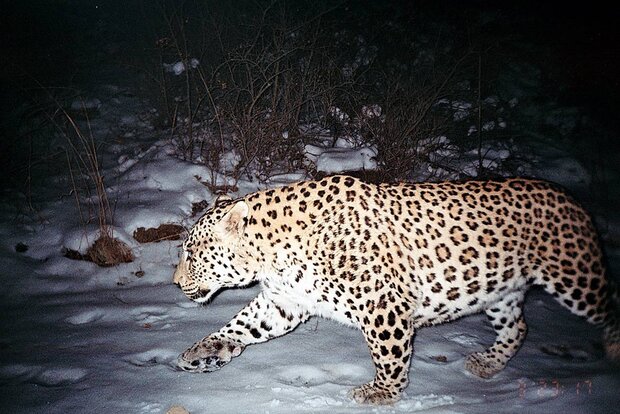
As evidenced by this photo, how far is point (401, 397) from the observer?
310cm

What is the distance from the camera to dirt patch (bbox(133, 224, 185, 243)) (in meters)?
5.45

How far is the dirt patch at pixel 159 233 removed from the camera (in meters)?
5.45

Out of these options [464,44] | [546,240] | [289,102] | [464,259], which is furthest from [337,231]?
[464,44]

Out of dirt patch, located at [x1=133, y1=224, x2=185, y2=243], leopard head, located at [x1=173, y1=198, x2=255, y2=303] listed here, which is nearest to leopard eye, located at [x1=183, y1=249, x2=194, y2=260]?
leopard head, located at [x1=173, y1=198, x2=255, y2=303]

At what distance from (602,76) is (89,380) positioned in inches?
460

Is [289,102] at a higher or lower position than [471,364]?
higher

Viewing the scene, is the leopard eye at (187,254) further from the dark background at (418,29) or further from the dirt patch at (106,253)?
the dark background at (418,29)

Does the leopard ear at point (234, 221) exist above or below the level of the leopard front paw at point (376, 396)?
above

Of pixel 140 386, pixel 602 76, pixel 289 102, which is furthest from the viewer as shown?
pixel 602 76

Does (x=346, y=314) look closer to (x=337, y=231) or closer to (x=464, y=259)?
(x=337, y=231)
